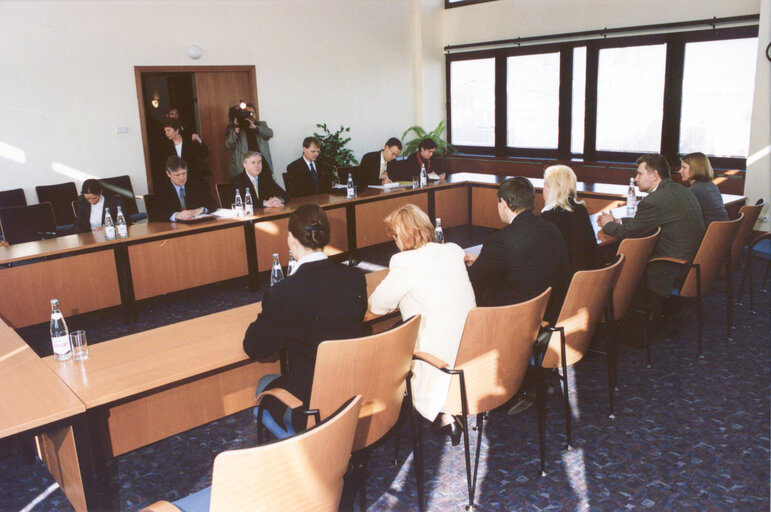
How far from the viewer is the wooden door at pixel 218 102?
7.79 meters

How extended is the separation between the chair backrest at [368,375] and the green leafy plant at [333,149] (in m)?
6.63

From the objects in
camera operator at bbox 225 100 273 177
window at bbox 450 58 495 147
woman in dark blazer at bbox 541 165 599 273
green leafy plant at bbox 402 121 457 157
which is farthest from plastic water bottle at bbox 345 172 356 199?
window at bbox 450 58 495 147

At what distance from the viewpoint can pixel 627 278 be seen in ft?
11.1

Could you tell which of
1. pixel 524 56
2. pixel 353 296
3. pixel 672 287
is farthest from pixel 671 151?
pixel 353 296

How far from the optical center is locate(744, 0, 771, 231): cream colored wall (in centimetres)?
591

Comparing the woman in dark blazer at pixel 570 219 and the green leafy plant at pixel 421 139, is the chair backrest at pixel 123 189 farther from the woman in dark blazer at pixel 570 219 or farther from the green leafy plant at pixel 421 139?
the woman in dark blazer at pixel 570 219

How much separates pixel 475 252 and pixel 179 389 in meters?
2.00

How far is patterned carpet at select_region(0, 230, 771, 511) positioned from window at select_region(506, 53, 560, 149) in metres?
5.55

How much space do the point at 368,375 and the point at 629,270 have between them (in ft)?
6.18

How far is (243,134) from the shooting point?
779 cm

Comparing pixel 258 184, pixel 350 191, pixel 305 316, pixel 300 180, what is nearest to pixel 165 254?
pixel 258 184

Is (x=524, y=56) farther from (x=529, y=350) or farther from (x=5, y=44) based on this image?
(x=529, y=350)

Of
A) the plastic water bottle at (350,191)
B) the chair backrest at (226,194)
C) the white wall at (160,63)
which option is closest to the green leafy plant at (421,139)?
the white wall at (160,63)

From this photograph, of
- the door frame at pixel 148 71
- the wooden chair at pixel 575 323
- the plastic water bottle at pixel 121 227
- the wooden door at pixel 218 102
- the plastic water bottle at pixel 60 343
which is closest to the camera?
the plastic water bottle at pixel 60 343
